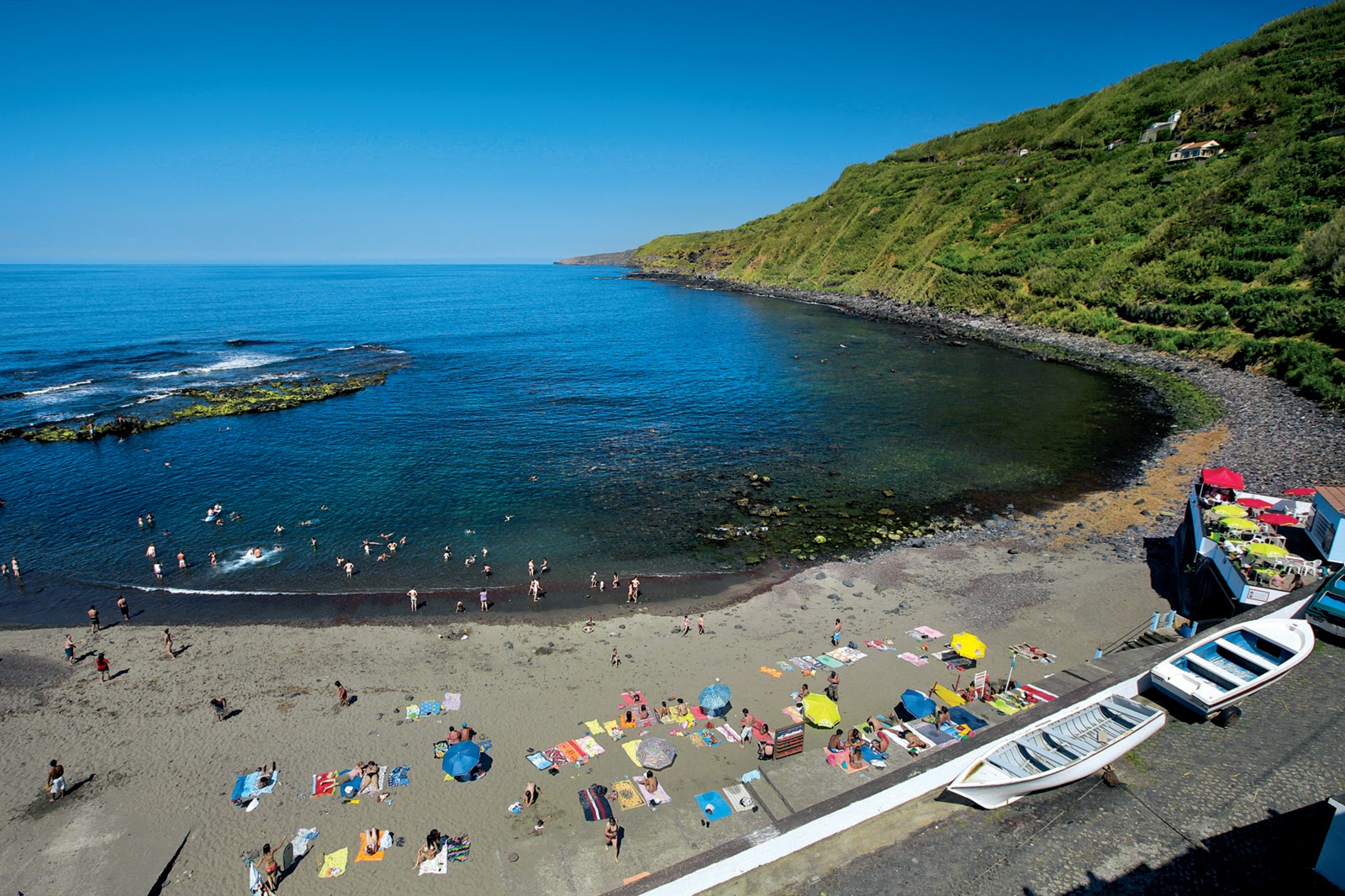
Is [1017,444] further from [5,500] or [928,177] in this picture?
[928,177]

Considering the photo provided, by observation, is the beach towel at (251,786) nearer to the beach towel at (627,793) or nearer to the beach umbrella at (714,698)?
the beach towel at (627,793)

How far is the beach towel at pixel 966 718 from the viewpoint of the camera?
19811 millimetres

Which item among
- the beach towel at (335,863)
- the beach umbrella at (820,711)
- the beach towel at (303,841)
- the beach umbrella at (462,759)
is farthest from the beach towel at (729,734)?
the beach towel at (303,841)

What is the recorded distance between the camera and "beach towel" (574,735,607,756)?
20125 mm

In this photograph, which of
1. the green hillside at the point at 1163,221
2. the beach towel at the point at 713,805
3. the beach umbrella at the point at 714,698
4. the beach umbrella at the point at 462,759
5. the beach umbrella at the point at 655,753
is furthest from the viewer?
the green hillside at the point at 1163,221

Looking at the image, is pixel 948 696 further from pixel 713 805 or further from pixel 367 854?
pixel 367 854

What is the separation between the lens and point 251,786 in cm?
1900

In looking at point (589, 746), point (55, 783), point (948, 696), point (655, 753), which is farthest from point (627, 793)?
point (55, 783)

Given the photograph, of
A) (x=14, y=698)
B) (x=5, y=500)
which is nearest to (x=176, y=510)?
(x=5, y=500)

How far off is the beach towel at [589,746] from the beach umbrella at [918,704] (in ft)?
33.2

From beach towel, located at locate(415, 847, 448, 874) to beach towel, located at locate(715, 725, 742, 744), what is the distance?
29.2 ft

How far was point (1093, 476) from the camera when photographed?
4356cm

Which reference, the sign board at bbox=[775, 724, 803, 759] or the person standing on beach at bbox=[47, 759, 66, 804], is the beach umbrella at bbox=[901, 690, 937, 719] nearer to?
the sign board at bbox=[775, 724, 803, 759]

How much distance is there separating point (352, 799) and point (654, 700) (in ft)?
32.6
